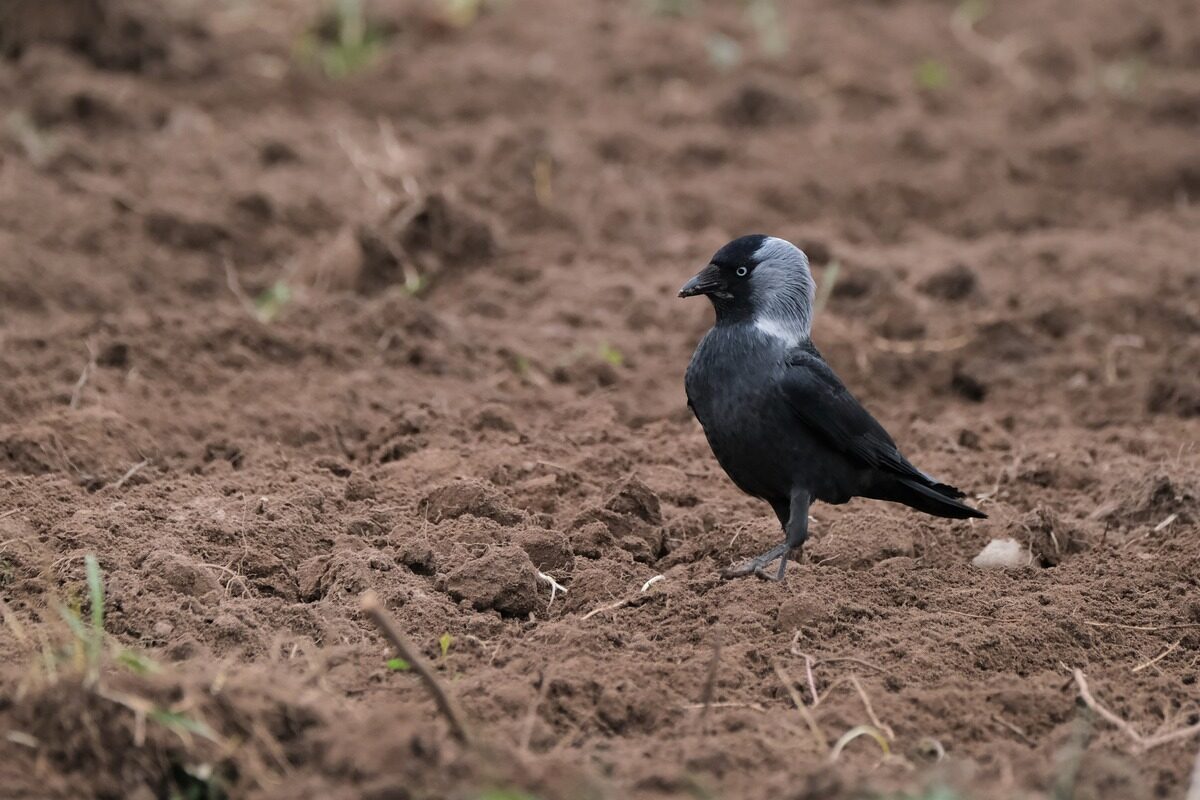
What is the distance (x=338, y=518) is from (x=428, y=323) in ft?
6.29

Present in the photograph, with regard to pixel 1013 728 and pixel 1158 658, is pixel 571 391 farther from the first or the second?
pixel 1013 728

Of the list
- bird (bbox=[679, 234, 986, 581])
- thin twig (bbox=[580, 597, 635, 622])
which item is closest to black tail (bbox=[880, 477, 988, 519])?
bird (bbox=[679, 234, 986, 581])

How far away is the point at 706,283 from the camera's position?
5.06 m

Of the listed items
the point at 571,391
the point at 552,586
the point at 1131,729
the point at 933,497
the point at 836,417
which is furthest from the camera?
the point at 571,391

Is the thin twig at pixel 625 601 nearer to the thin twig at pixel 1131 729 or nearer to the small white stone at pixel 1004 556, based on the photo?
the small white stone at pixel 1004 556

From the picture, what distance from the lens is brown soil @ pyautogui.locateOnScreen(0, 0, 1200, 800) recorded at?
3699 mm

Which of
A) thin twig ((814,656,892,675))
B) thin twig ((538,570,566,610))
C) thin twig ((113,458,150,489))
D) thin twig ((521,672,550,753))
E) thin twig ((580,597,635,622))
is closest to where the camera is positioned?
thin twig ((521,672,550,753))

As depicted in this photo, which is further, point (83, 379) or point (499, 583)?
point (83, 379)

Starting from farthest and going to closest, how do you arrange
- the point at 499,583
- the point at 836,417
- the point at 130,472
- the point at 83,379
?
the point at 83,379 → the point at 130,472 → the point at 836,417 → the point at 499,583

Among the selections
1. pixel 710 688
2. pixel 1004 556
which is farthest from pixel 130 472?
pixel 1004 556

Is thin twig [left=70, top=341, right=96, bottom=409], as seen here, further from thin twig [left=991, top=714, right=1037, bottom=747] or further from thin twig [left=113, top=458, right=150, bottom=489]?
thin twig [left=991, top=714, right=1037, bottom=747]

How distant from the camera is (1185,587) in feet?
15.5

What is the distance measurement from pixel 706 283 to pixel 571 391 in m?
1.56

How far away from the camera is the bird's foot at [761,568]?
15.5 feet
